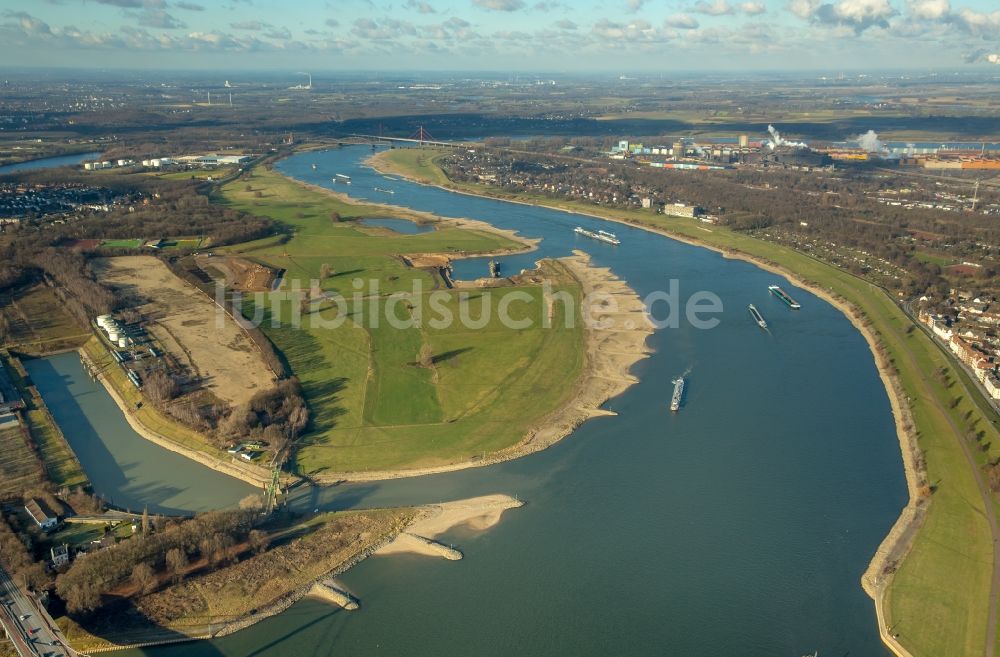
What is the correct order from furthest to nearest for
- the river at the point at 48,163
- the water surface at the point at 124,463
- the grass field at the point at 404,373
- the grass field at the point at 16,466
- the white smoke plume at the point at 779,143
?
the white smoke plume at the point at 779,143 < the river at the point at 48,163 < the grass field at the point at 404,373 < the water surface at the point at 124,463 < the grass field at the point at 16,466

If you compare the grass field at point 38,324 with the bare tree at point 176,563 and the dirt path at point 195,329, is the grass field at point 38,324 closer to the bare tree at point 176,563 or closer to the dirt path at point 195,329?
the dirt path at point 195,329

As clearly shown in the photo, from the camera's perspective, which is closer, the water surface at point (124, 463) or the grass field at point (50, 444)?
the water surface at point (124, 463)

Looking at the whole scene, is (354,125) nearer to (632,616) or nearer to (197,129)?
(197,129)

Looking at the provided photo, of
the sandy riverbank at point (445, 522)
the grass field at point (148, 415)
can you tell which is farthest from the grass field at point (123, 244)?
the sandy riverbank at point (445, 522)

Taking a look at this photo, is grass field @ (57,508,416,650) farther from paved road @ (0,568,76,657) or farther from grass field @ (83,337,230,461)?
grass field @ (83,337,230,461)

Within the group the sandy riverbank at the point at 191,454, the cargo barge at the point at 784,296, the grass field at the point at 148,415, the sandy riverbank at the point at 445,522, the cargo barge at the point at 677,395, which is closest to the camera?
the sandy riverbank at the point at 445,522

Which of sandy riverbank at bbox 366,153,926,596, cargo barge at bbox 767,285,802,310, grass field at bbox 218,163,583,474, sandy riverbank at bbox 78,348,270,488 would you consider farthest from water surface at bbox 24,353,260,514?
cargo barge at bbox 767,285,802,310

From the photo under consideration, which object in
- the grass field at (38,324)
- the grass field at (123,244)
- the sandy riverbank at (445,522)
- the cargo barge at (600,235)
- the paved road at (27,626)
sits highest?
the cargo barge at (600,235)

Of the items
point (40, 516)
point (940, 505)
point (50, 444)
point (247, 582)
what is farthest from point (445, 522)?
point (940, 505)
